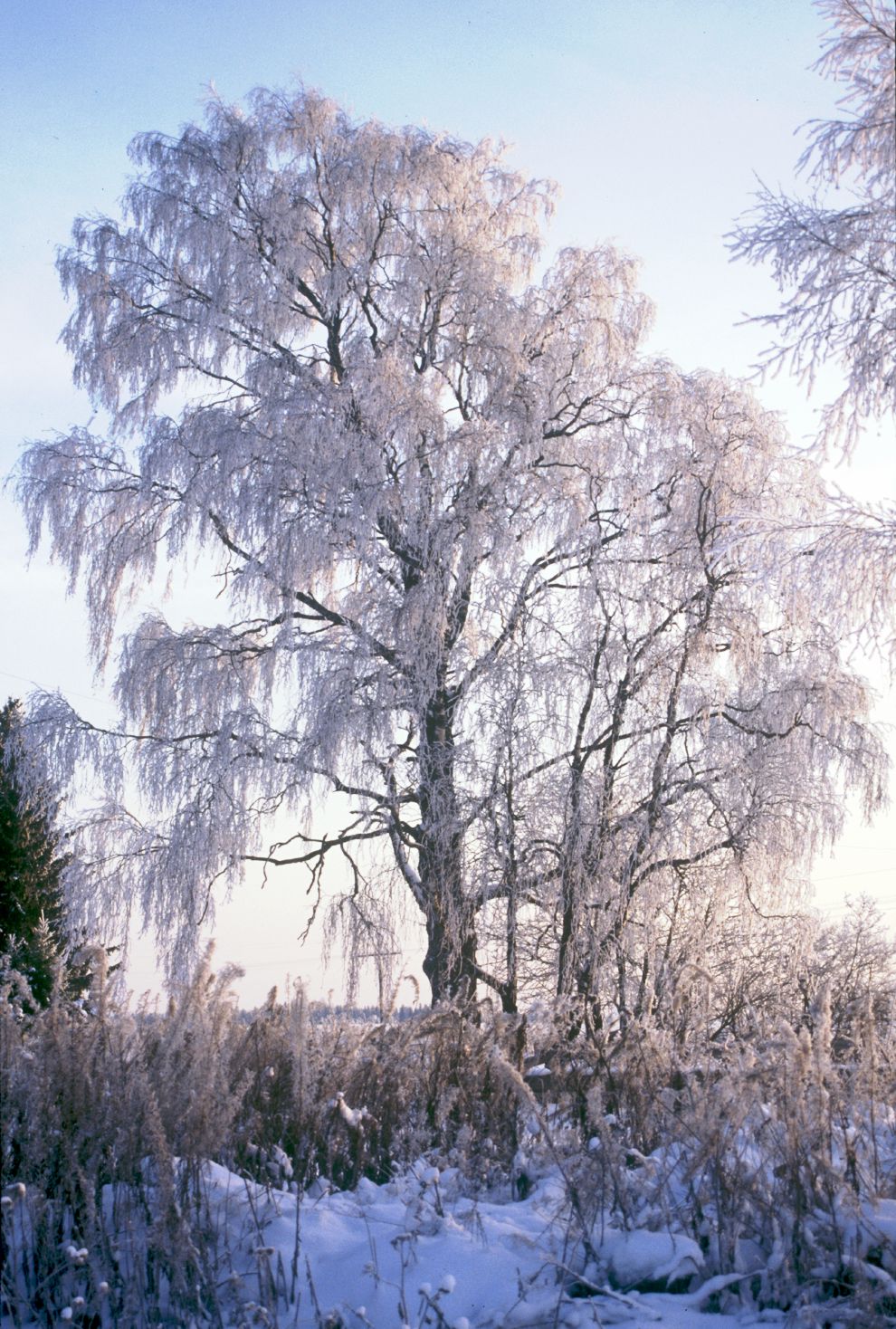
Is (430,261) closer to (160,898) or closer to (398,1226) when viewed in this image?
(160,898)

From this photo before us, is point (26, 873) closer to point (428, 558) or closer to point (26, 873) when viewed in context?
point (26, 873)

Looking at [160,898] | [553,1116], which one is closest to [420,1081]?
[553,1116]

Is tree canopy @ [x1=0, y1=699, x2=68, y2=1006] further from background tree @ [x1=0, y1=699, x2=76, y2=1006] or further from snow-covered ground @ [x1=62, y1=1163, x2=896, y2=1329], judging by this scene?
snow-covered ground @ [x1=62, y1=1163, x2=896, y2=1329]

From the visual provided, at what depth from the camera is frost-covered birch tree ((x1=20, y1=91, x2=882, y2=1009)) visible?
9.74 metres

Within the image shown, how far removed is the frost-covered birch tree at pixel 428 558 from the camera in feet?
32.0

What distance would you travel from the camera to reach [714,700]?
430 inches

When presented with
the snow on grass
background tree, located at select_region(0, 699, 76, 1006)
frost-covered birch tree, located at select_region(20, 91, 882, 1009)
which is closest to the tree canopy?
background tree, located at select_region(0, 699, 76, 1006)

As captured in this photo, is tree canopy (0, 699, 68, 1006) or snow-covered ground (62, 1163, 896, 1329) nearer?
snow-covered ground (62, 1163, 896, 1329)

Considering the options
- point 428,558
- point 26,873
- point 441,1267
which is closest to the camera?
point 441,1267

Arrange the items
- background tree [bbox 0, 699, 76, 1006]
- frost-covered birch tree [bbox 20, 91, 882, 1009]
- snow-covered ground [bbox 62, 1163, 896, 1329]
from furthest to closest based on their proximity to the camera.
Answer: background tree [bbox 0, 699, 76, 1006], frost-covered birch tree [bbox 20, 91, 882, 1009], snow-covered ground [bbox 62, 1163, 896, 1329]

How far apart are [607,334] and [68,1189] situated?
11.1 m

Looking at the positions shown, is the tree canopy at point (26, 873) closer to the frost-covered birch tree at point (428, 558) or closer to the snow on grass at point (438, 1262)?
the frost-covered birch tree at point (428, 558)

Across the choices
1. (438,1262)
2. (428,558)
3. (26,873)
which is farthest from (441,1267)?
(26,873)

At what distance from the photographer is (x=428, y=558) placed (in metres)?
11.1
